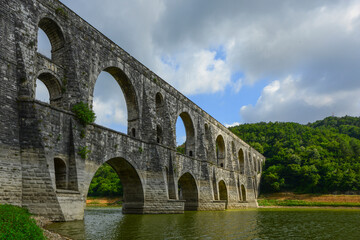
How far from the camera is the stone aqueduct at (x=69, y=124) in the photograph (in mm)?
13047

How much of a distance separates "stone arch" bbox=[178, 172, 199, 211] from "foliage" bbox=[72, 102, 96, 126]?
14.7 meters

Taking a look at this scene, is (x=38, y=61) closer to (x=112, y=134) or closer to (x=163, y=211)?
(x=112, y=134)

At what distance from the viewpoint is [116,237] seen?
34.0ft

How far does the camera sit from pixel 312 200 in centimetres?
5519

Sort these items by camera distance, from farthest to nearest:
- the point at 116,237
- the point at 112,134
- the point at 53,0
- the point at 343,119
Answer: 1. the point at 343,119
2. the point at 112,134
3. the point at 53,0
4. the point at 116,237

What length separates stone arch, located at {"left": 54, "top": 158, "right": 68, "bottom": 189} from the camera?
15.0 m

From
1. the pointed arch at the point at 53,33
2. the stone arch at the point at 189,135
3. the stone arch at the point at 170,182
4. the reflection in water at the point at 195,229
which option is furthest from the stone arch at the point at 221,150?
the pointed arch at the point at 53,33

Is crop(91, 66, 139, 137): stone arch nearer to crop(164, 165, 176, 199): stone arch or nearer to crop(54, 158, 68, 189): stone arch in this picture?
crop(164, 165, 176, 199): stone arch

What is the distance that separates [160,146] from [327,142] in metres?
64.1

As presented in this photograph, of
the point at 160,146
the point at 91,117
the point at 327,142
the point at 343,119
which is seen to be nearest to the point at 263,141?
the point at 327,142

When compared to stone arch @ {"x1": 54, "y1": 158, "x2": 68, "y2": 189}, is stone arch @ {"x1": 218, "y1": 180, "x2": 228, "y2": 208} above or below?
below

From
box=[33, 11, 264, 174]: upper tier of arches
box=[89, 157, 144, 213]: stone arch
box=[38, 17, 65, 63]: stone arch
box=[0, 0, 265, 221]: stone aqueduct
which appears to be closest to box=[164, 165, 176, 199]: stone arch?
box=[0, 0, 265, 221]: stone aqueduct

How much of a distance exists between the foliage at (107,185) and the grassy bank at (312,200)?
25874 mm

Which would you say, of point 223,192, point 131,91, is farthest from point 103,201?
point 131,91
